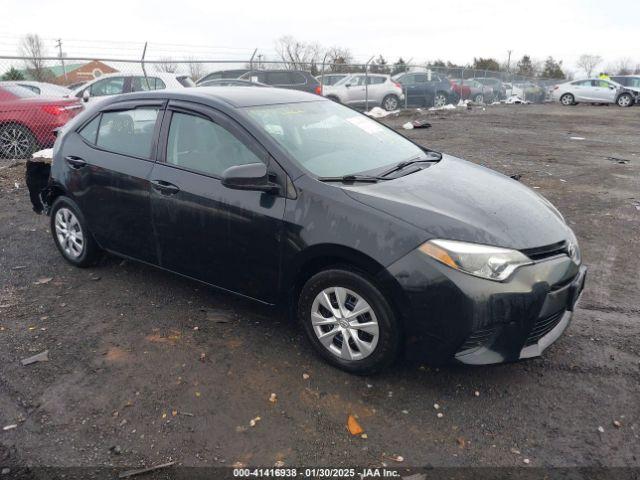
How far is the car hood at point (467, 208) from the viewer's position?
2.86m

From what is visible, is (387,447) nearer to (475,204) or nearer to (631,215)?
(475,204)

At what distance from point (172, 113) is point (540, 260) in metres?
2.75

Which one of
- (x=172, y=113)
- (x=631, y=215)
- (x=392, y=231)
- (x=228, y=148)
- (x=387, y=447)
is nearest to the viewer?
(x=387, y=447)

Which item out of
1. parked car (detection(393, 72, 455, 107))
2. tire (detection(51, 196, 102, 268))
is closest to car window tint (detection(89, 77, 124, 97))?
tire (detection(51, 196, 102, 268))

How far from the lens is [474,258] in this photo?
2.76 meters

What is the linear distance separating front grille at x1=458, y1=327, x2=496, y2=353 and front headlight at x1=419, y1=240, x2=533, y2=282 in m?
0.28

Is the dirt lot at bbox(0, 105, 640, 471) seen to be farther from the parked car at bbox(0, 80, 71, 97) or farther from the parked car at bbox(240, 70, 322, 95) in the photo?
the parked car at bbox(240, 70, 322, 95)

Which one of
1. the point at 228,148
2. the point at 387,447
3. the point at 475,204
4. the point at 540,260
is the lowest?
the point at 387,447

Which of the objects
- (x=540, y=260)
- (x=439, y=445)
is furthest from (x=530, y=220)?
(x=439, y=445)

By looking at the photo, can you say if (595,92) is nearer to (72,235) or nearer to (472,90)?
(472,90)

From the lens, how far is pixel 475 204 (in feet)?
10.3

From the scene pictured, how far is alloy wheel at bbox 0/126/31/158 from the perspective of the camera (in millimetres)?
9042

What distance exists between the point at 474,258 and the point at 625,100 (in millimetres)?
29799

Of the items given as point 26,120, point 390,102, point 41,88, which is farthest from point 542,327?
point 390,102
